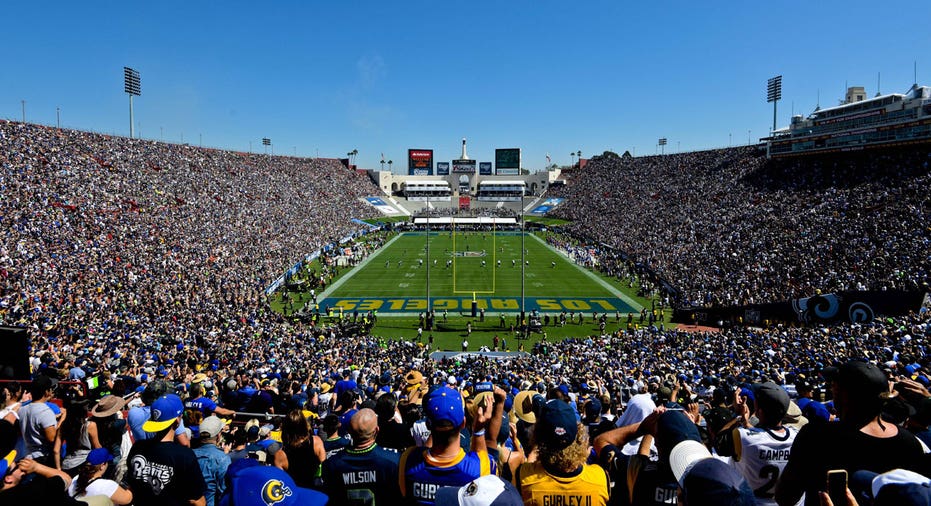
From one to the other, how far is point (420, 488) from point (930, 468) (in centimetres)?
284

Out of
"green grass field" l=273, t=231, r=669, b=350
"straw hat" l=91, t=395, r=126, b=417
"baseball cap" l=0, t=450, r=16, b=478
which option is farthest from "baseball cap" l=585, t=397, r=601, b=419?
"green grass field" l=273, t=231, r=669, b=350

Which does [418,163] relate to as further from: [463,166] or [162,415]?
[162,415]

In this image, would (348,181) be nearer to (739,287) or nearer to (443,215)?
(443,215)

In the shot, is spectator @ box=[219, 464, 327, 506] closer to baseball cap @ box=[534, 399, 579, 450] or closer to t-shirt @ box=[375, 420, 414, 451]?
baseball cap @ box=[534, 399, 579, 450]

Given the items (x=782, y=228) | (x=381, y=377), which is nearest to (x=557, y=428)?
(x=381, y=377)

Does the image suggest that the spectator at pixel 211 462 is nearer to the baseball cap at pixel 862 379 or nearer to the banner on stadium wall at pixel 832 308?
the baseball cap at pixel 862 379

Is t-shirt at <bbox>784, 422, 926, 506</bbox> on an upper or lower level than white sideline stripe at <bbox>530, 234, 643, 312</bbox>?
upper

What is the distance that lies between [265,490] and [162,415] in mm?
1403

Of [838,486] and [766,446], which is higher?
[838,486]

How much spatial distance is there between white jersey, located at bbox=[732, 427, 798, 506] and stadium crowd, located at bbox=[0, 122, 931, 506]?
0.01 meters

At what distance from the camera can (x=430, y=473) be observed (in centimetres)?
309

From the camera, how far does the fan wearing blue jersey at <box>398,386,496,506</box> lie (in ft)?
10.1

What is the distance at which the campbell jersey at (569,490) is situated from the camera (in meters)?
2.76

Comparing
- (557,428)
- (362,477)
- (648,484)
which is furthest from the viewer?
(362,477)
